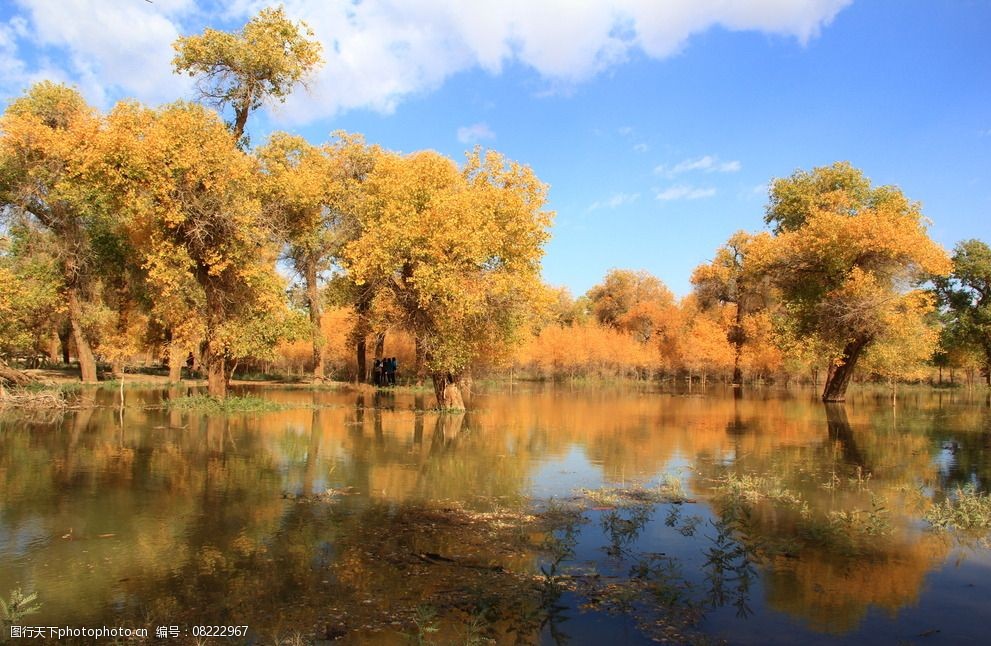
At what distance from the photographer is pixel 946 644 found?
200 inches

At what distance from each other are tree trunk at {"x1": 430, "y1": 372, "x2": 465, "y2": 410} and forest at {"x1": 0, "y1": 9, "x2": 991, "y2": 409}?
7cm

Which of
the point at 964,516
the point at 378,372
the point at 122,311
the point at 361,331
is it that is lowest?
the point at 964,516

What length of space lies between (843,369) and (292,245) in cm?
2761

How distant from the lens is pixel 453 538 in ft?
24.0

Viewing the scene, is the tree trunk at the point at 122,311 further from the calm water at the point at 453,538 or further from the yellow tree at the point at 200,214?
the calm water at the point at 453,538

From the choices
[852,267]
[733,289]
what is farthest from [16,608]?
[733,289]

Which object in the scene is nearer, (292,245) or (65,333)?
(292,245)

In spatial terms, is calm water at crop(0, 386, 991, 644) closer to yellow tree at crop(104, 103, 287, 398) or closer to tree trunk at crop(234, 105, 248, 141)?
yellow tree at crop(104, 103, 287, 398)

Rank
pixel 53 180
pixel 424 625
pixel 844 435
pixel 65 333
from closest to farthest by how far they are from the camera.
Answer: pixel 424 625, pixel 844 435, pixel 53 180, pixel 65 333

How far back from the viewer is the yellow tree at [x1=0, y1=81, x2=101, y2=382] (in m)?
23.2

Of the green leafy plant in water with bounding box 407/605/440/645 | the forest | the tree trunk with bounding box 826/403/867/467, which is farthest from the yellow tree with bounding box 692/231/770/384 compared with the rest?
the green leafy plant in water with bounding box 407/605/440/645

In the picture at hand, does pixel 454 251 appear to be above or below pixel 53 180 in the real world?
below

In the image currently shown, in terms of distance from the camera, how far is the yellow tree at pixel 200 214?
58.4ft

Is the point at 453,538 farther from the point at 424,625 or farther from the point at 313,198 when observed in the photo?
the point at 313,198
